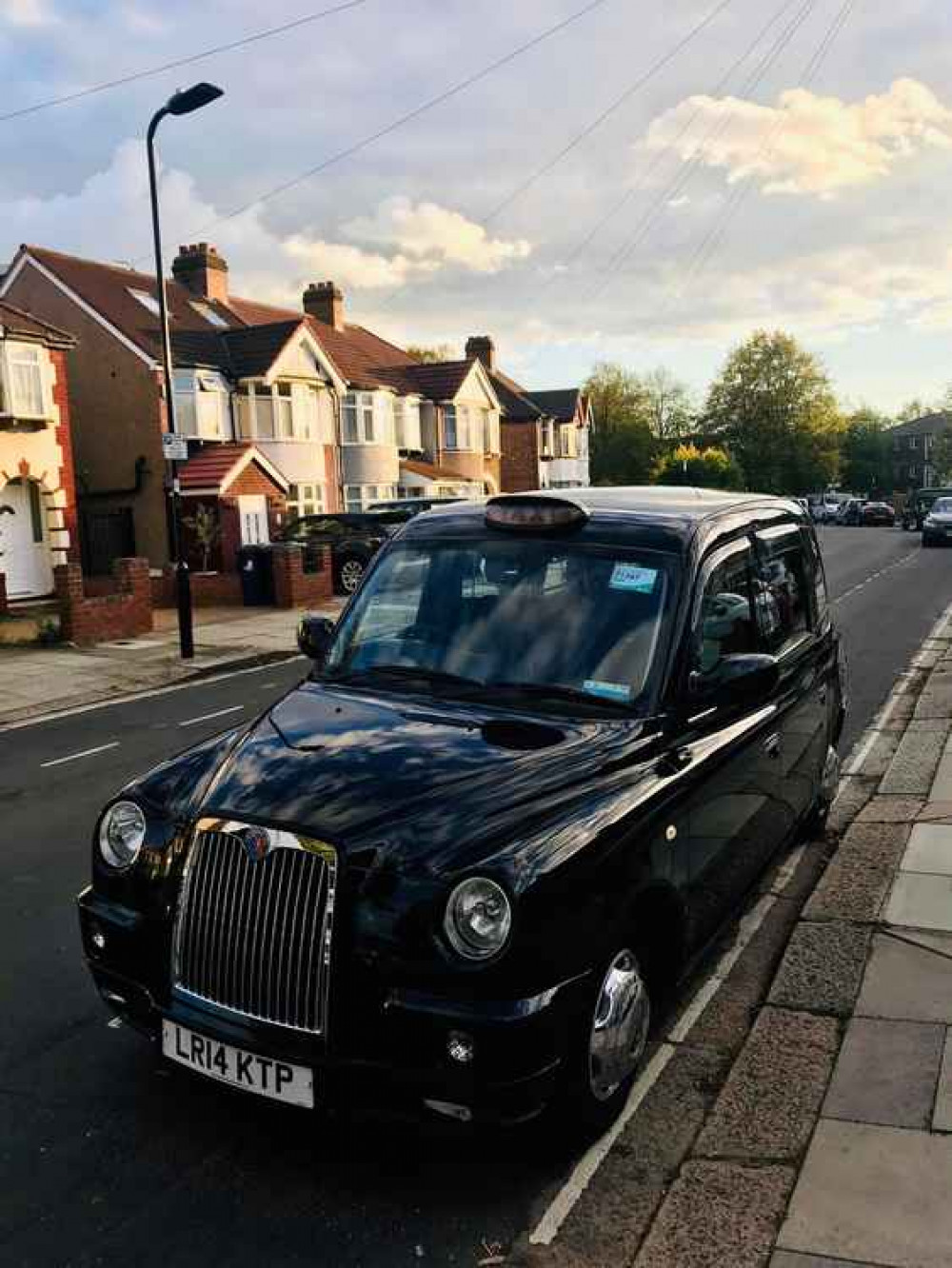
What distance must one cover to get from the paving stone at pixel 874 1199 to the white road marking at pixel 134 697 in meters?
10.5

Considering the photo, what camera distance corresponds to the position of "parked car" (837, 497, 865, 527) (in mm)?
60500

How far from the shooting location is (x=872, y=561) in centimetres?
2928

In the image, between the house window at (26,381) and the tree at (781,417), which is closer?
the house window at (26,381)

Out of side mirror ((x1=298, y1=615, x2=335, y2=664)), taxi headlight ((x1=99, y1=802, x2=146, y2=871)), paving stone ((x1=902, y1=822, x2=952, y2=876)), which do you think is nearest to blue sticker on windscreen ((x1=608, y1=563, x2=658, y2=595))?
side mirror ((x1=298, y1=615, x2=335, y2=664))

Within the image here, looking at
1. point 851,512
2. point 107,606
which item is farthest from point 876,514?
point 107,606

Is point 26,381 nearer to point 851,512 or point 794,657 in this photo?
point 794,657

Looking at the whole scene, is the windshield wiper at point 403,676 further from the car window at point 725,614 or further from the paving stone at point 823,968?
the paving stone at point 823,968

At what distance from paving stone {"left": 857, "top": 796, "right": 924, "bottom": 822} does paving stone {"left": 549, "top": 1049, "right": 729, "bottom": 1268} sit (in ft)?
10.6

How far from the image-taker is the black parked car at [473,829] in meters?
2.96

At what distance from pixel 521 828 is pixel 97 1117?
74.8 inches

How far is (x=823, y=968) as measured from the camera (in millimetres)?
4656

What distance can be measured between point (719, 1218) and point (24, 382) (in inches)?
910

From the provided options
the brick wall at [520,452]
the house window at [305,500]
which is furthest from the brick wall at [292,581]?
the brick wall at [520,452]

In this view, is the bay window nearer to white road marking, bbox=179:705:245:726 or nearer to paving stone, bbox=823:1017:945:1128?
white road marking, bbox=179:705:245:726
